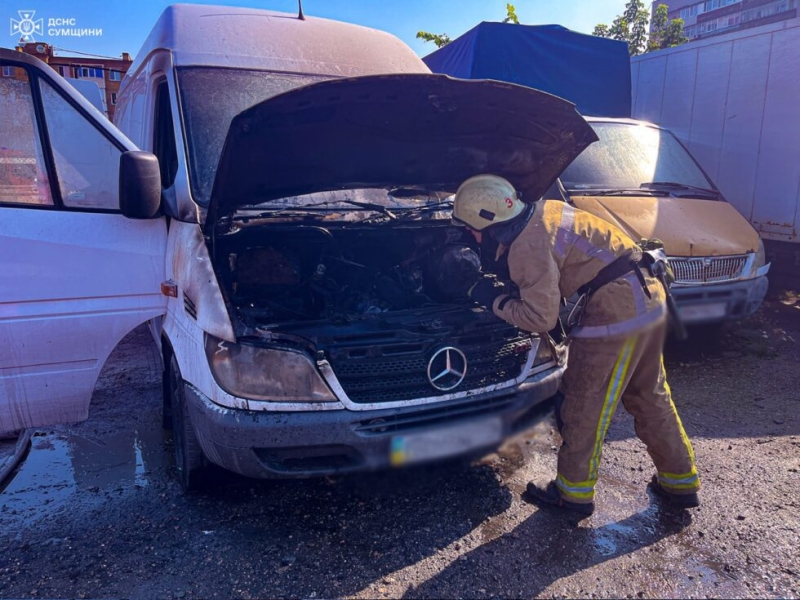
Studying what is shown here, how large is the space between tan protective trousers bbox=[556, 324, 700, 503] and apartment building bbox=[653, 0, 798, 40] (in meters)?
38.4

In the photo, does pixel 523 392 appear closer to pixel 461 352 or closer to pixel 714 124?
pixel 461 352

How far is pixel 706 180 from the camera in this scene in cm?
618

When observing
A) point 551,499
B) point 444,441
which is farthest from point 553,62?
point 444,441

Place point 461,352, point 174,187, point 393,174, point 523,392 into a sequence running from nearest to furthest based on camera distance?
point 461,352 → point 523,392 → point 174,187 → point 393,174

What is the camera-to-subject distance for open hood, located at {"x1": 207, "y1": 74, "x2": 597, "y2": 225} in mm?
2643

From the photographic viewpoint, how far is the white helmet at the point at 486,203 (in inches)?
107

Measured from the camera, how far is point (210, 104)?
129 inches

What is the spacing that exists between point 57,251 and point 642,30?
46.7 ft

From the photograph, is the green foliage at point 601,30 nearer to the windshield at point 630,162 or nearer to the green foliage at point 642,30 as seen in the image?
the green foliage at point 642,30

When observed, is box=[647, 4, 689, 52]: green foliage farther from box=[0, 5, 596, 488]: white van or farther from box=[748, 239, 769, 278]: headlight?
box=[0, 5, 596, 488]: white van

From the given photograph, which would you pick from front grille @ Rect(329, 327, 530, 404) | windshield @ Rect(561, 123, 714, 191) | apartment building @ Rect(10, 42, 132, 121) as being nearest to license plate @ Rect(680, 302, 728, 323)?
windshield @ Rect(561, 123, 714, 191)

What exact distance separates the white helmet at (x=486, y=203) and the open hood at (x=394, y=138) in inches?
16.2

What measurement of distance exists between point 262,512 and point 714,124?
24.1ft

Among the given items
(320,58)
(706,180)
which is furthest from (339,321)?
(706,180)
